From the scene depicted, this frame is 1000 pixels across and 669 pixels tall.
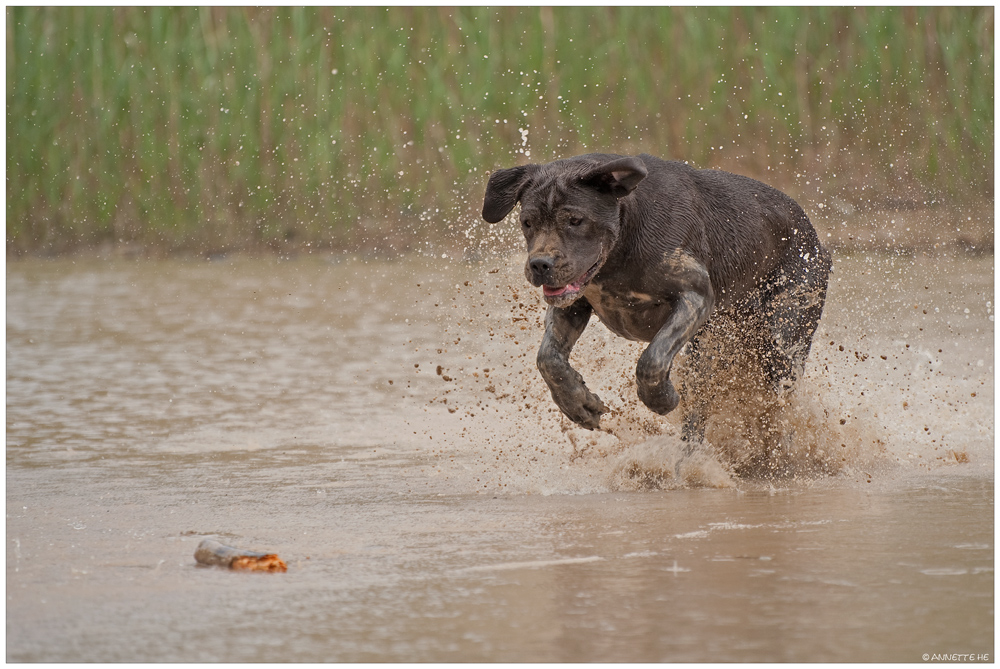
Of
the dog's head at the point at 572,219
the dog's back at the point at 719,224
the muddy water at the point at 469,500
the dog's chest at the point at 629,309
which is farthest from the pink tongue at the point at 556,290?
the muddy water at the point at 469,500

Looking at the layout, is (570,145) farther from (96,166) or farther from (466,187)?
(96,166)

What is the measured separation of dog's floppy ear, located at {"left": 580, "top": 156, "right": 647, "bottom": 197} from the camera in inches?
184

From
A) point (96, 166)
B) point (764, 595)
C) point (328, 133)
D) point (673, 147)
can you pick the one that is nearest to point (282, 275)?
point (328, 133)

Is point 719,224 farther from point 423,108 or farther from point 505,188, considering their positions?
point 423,108

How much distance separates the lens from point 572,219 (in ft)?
15.5

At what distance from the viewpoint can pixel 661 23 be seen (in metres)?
13.0

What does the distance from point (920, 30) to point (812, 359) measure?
6.77 m

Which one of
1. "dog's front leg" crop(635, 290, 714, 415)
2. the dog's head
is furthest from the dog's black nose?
"dog's front leg" crop(635, 290, 714, 415)

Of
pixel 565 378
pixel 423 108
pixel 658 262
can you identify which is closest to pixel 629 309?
pixel 658 262

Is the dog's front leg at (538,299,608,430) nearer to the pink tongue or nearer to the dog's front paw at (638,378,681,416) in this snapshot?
the dog's front paw at (638,378,681,416)

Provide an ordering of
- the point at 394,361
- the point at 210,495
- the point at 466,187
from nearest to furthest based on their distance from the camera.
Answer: the point at 210,495 → the point at 394,361 → the point at 466,187

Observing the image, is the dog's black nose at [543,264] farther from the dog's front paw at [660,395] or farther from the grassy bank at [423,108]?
the grassy bank at [423,108]

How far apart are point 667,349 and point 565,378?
0.40m

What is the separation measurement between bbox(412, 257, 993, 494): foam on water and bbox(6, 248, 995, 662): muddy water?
0.07 feet
